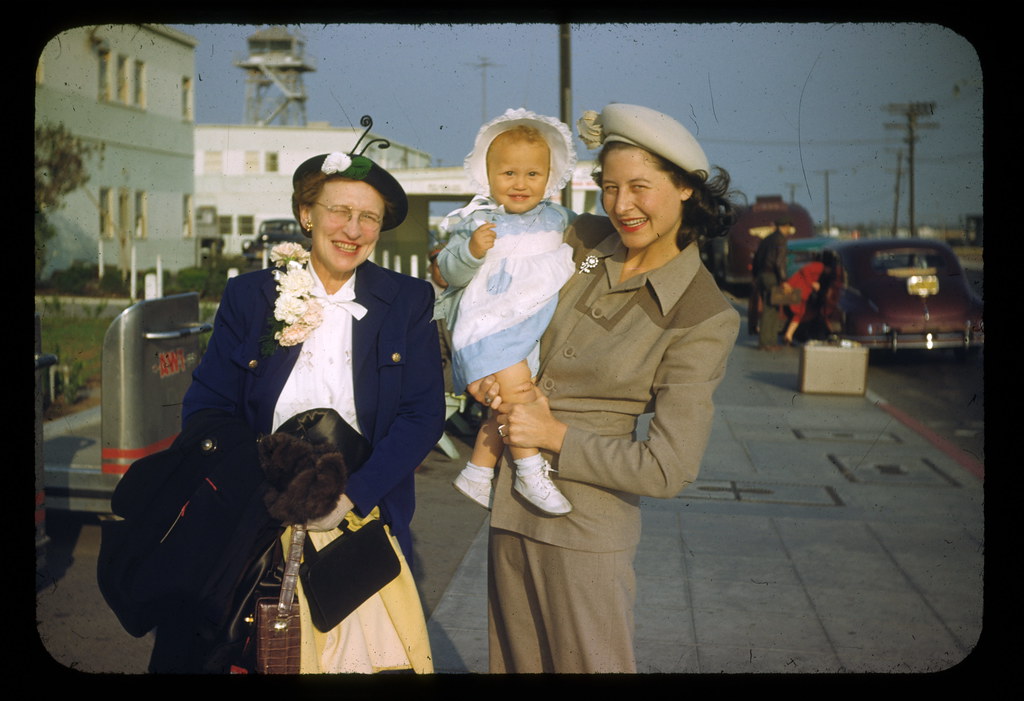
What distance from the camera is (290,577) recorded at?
252 cm

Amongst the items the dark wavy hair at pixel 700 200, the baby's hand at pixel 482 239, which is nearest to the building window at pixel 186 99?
the baby's hand at pixel 482 239

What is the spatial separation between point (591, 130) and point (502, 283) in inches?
17.9

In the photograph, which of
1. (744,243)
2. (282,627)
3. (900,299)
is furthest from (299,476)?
(744,243)

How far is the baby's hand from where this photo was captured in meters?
2.33

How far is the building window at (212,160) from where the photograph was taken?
2.85m

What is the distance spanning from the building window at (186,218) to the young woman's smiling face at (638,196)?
6.50ft

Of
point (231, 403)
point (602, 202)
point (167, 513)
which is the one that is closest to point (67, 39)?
point (231, 403)

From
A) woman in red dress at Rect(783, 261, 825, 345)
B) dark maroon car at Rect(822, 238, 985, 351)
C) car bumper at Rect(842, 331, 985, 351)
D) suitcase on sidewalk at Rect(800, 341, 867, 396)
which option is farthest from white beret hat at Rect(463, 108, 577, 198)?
woman in red dress at Rect(783, 261, 825, 345)

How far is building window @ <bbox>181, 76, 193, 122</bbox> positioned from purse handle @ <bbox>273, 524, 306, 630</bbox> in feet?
4.35

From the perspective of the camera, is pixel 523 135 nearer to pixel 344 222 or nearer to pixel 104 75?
pixel 344 222

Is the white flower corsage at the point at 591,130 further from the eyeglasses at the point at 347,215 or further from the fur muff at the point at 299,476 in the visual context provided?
A: the fur muff at the point at 299,476

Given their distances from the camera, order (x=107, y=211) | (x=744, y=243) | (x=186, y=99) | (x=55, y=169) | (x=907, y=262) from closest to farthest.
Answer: (x=186, y=99) → (x=107, y=211) → (x=55, y=169) → (x=907, y=262) → (x=744, y=243)
